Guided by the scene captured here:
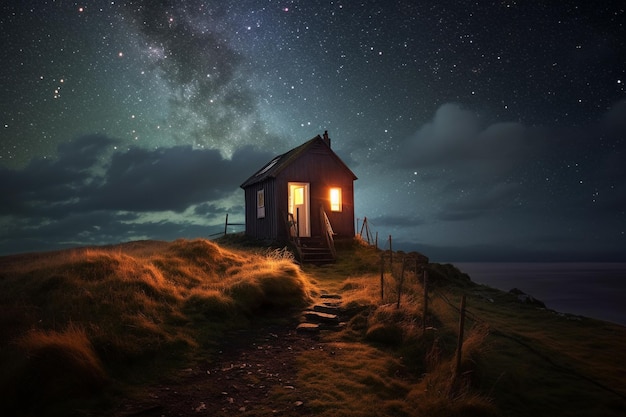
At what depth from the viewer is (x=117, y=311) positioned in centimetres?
874

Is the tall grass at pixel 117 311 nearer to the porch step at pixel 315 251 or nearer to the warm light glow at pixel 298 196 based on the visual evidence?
the porch step at pixel 315 251

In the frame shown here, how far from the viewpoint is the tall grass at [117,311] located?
6246 mm

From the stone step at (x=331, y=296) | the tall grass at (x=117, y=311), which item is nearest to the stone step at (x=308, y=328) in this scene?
the tall grass at (x=117, y=311)

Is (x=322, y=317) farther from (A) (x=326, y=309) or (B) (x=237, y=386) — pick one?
(B) (x=237, y=386)

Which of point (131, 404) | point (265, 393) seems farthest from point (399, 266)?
point (131, 404)

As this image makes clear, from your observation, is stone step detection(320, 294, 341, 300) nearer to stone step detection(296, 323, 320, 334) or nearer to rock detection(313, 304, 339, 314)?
rock detection(313, 304, 339, 314)

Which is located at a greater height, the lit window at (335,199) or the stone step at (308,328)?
the lit window at (335,199)

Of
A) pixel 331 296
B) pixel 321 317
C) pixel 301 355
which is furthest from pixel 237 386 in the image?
pixel 331 296

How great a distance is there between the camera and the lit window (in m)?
22.6

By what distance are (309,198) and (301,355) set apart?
47.0 feet

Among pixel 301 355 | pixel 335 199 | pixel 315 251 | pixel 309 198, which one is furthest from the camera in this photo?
pixel 335 199

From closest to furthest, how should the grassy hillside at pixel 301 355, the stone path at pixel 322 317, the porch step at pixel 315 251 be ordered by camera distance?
the grassy hillside at pixel 301 355 < the stone path at pixel 322 317 < the porch step at pixel 315 251

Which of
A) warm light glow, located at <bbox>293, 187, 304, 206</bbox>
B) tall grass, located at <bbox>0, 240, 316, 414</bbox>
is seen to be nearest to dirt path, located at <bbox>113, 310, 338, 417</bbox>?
tall grass, located at <bbox>0, 240, 316, 414</bbox>

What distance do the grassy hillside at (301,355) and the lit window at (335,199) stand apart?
8632mm
